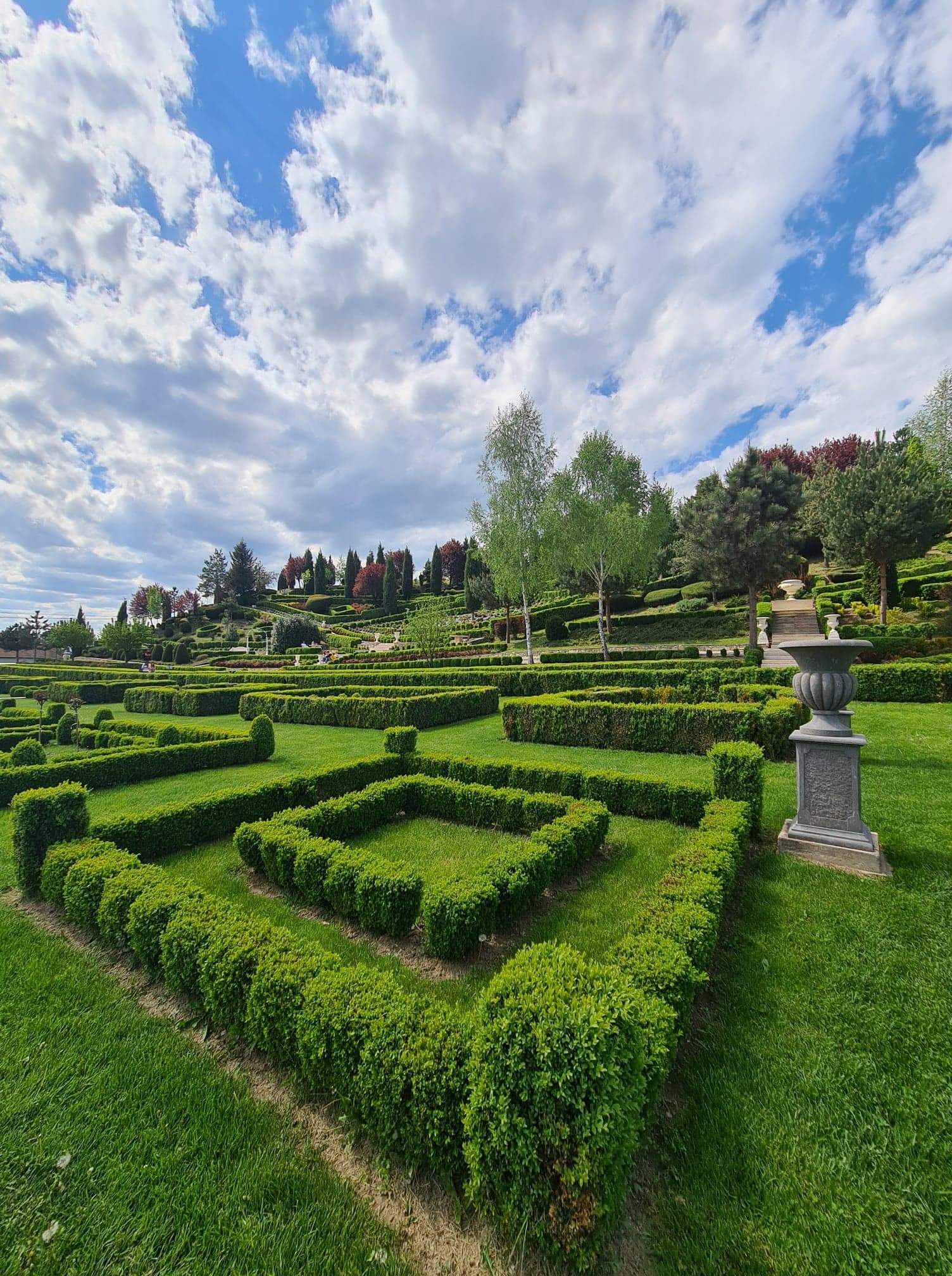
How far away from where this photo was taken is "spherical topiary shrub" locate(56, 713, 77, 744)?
49.5 ft

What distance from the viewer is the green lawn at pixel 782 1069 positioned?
198 cm

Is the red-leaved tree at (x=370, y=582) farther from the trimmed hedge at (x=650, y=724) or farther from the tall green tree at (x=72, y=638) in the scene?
the trimmed hedge at (x=650, y=724)

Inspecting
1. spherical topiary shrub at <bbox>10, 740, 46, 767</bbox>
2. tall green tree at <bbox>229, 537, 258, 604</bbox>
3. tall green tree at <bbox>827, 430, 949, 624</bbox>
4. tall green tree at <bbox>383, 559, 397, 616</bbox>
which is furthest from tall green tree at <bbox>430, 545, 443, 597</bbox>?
spherical topiary shrub at <bbox>10, 740, 46, 767</bbox>

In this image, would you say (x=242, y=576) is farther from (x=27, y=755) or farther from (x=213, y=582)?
(x=27, y=755)

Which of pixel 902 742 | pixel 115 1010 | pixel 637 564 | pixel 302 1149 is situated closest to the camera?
pixel 302 1149

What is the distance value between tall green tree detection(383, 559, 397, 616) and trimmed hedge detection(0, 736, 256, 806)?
58.3 meters

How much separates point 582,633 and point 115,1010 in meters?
35.2

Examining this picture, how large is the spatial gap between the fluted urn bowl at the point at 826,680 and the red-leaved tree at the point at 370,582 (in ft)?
252

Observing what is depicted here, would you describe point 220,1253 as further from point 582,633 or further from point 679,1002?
point 582,633

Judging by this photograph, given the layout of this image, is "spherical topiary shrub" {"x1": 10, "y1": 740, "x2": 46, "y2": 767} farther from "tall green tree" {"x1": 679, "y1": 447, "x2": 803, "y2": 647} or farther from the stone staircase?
the stone staircase

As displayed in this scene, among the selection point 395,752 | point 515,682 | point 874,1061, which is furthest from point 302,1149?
point 515,682

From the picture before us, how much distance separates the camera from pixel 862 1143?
229 cm

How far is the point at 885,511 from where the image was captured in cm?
2162

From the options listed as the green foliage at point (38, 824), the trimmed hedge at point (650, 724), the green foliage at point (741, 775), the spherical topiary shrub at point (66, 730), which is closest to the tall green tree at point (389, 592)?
the spherical topiary shrub at point (66, 730)
